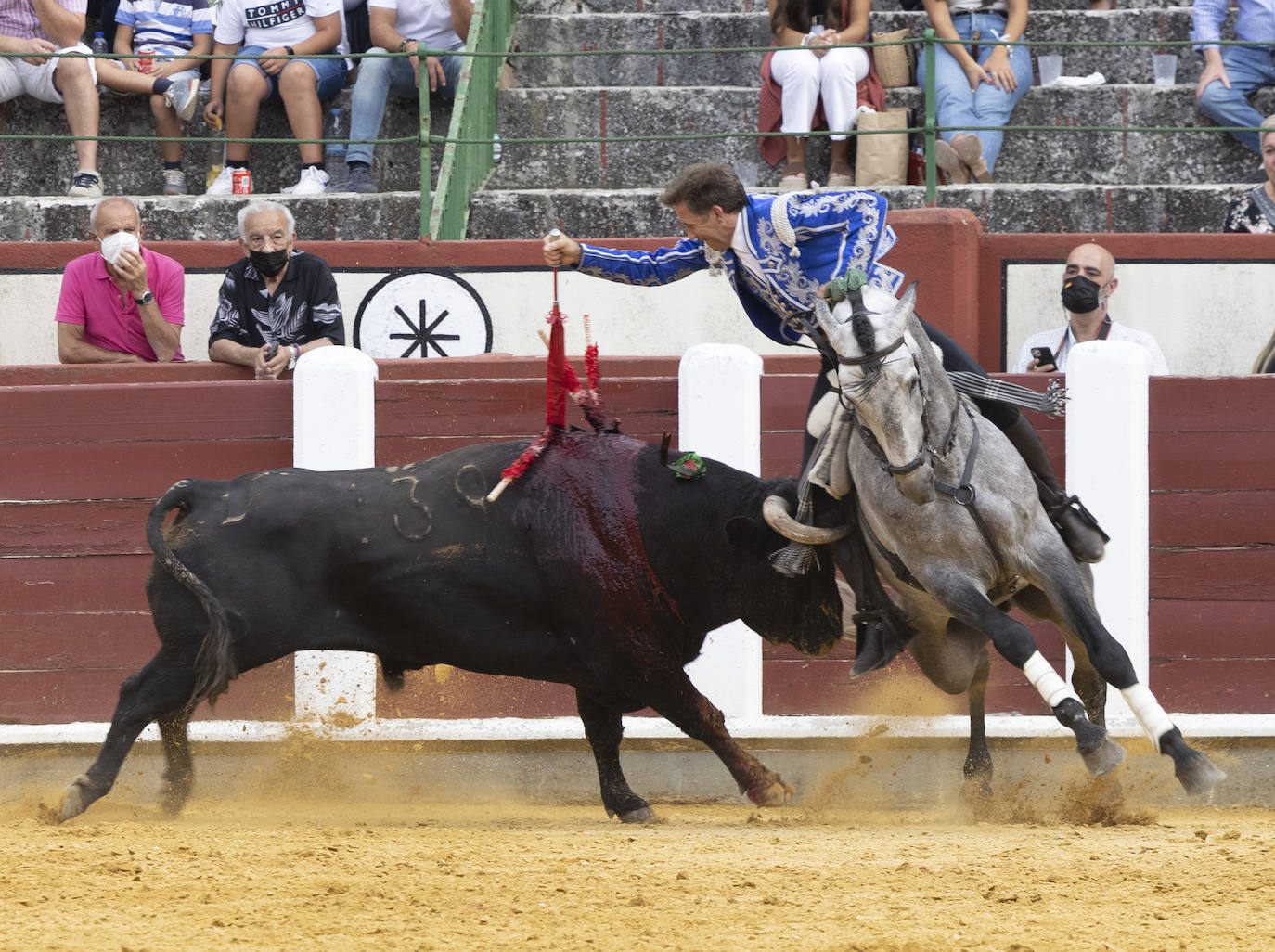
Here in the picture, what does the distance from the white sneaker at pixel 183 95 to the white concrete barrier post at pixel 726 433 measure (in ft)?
12.4

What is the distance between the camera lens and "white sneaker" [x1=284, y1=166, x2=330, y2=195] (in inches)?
320

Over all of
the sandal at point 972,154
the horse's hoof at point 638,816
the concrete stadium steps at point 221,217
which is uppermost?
the sandal at point 972,154

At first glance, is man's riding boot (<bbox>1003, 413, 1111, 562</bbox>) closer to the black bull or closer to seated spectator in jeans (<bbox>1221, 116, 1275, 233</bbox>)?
the black bull

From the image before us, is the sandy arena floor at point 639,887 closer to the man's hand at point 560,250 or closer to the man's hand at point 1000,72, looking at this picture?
the man's hand at point 560,250

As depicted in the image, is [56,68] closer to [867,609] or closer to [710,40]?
[710,40]

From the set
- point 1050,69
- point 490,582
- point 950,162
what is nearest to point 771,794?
point 490,582

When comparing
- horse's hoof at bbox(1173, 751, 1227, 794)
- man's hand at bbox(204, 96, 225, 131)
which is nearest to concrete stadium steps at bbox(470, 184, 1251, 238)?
man's hand at bbox(204, 96, 225, 131)

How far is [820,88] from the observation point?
8008 millimetres

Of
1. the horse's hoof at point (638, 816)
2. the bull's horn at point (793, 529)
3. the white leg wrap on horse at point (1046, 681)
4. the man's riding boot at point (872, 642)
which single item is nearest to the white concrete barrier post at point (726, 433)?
the horse's hoof at point (638, 816)

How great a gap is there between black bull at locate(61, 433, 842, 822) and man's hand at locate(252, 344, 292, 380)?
162 centimetres

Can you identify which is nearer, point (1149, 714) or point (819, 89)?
point (1149, 714)

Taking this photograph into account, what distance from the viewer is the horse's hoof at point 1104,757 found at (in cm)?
403

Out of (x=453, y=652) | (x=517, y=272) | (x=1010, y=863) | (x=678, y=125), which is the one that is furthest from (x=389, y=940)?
(x=678, y=125)

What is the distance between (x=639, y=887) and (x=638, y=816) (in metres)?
1.38
